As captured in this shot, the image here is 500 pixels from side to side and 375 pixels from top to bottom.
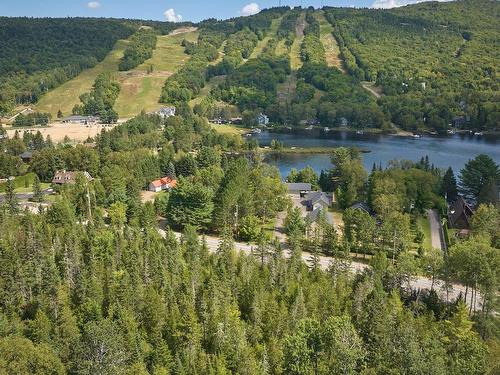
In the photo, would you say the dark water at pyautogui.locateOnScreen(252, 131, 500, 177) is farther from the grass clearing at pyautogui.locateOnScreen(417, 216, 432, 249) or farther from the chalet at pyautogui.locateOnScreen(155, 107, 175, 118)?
the grass clearing at pyautogui.locateOnScreen(417, 216, 432, 249)

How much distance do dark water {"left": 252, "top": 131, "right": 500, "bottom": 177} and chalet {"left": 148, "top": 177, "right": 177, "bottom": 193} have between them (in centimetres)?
2613

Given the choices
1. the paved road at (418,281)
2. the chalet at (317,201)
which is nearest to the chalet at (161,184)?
the chalet at (317,201)

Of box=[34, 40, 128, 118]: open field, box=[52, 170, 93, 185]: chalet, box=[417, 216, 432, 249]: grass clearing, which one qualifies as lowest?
box=[417, 216, 432, 249]: grass clearing

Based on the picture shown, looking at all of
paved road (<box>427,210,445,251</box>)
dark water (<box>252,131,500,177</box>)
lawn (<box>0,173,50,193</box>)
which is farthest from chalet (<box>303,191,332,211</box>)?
lawn (<box>0,173,50,193</box>)

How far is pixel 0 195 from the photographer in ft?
247

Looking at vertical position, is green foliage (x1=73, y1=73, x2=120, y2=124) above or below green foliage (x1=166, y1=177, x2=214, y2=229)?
above

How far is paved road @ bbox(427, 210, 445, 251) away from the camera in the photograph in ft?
186

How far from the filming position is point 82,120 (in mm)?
158375

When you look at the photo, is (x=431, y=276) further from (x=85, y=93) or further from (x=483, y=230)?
(x=85, y=93)

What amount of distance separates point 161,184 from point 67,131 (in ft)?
234

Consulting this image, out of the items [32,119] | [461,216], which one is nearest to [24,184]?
[461,216]

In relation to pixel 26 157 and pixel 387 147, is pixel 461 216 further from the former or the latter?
pixel 26 157

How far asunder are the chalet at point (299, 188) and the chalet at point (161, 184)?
20397mm

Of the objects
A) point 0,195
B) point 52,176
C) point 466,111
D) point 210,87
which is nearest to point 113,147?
point 52,176
